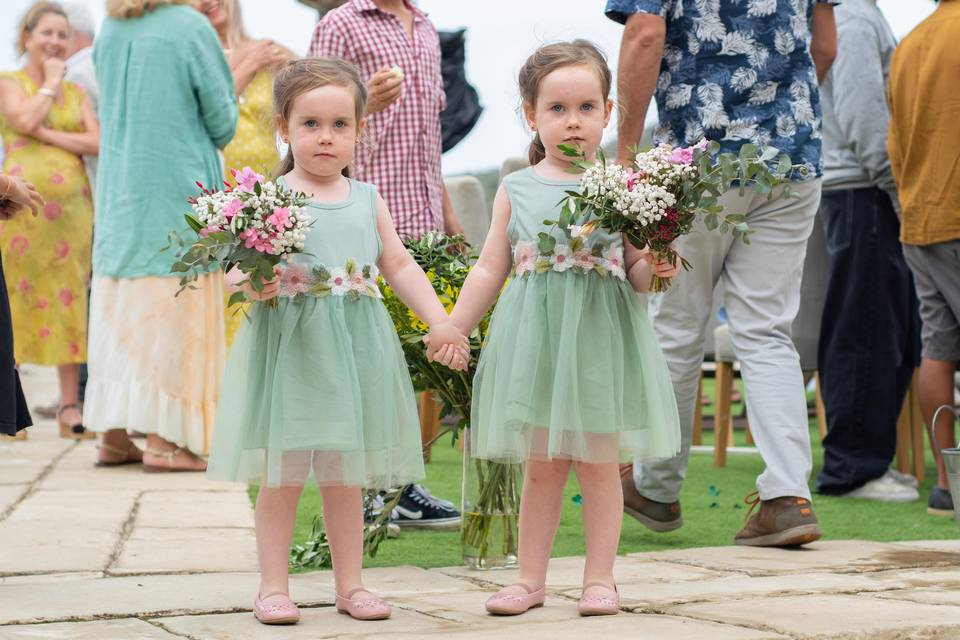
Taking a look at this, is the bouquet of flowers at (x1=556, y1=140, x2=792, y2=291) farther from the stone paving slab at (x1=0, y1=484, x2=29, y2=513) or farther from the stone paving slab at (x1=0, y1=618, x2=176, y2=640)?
the stone paving slab at (x1=0, y1=484, x2=29, y2=513)

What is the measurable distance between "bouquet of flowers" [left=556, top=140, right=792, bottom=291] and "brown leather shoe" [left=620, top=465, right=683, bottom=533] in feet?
4.36

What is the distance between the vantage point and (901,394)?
5.39m

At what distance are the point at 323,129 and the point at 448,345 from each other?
55 centimetres

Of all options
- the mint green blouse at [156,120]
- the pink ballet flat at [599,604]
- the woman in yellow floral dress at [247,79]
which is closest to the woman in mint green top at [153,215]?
the mint green blouse at [156,120]

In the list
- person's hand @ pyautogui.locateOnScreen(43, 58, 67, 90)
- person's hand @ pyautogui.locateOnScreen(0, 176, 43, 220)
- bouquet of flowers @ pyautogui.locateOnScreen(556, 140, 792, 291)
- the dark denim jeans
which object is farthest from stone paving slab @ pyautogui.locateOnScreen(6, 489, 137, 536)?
the dark denim jeans

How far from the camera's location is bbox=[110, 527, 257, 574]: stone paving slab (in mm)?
3381

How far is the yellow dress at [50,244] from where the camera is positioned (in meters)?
6.60

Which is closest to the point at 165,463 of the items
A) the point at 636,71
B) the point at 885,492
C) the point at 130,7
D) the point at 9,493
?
the point at 9,493

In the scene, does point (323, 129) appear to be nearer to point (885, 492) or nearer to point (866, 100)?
point (866, 100)

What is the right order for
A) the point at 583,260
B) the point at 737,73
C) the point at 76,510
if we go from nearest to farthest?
the point at 583,260 < the point at 737,73 < the point at 76,510

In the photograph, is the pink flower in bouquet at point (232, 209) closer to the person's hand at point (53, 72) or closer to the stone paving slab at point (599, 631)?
the stone paving slab at point (599, 631)

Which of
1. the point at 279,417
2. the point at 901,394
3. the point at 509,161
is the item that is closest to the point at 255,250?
the point at 279,417

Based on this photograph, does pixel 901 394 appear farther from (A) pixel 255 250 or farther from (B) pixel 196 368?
(A) pixel 255 250

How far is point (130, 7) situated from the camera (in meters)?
5.24
